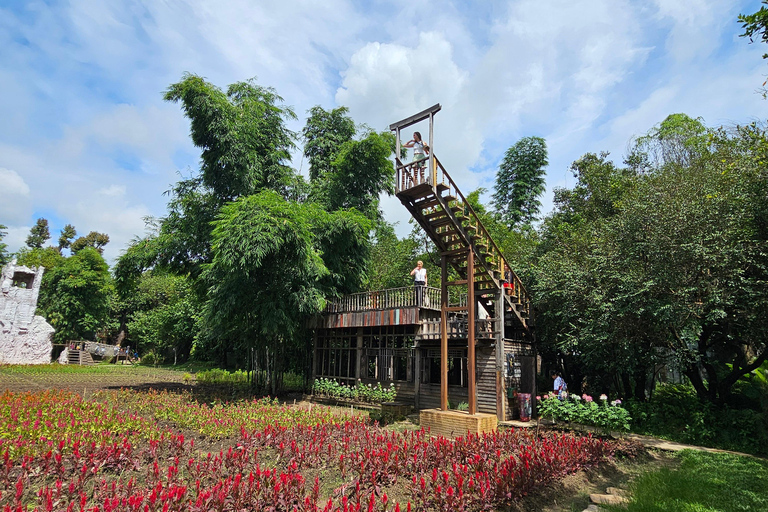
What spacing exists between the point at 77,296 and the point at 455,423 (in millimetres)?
37703

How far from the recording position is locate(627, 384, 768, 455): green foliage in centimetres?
1041

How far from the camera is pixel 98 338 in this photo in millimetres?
46812

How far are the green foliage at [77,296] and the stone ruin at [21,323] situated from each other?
3.19 metres

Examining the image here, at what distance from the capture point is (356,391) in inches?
624

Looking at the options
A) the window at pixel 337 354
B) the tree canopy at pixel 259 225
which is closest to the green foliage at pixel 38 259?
the tree canopy at pixel 259 225

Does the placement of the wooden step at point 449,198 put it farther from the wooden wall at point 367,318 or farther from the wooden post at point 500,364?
the wooden wall at point 367,318

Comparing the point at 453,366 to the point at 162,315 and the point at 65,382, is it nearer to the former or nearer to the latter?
the point at 65,382

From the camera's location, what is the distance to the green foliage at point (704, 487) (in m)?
5.78

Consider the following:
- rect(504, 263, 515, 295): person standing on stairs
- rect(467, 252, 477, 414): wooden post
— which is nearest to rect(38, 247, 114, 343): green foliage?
rect(504, 263, 515, 295): person standing on stairs

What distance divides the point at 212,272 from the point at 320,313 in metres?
4.65

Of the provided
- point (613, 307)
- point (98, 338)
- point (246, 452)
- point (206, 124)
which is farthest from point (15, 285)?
point (613, 307)

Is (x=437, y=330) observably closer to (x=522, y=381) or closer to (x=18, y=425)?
(x=522, y=381)

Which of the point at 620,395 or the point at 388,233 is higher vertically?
the point at 388,233

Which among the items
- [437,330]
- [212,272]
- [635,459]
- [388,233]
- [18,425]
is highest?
[388,233]
